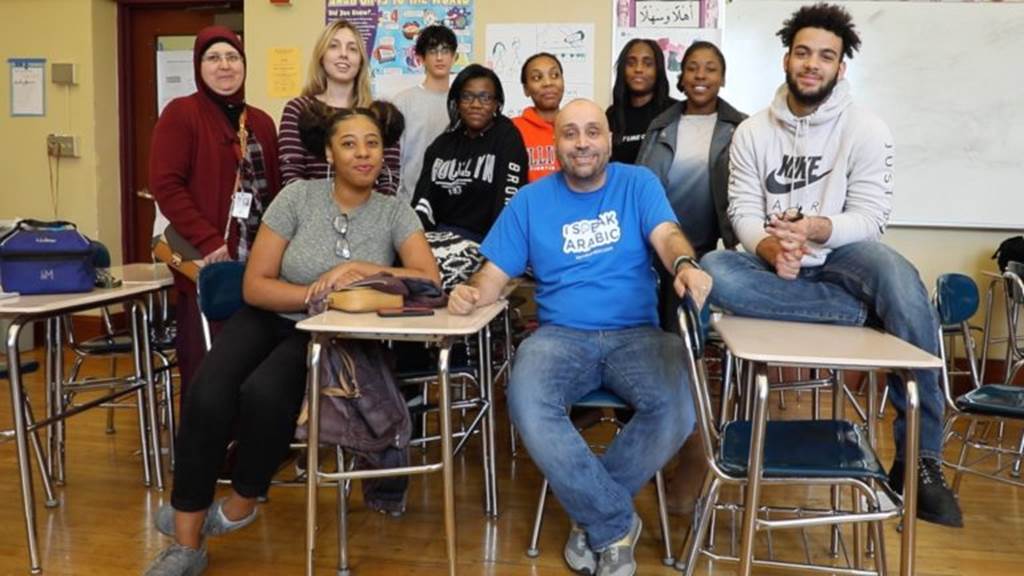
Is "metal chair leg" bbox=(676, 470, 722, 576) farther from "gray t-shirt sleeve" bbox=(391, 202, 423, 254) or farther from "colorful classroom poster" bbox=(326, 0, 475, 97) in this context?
"colorful classroom poster" bbox=(326, 0, 475, 97)

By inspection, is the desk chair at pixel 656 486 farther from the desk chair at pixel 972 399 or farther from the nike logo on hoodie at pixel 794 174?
the desk chair at pixel 972 399

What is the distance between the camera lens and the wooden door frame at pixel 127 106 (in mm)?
5636

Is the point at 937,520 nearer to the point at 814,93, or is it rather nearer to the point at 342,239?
the point at 814,93

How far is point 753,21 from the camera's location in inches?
182

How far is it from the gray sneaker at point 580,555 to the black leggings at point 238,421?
33.4 inches

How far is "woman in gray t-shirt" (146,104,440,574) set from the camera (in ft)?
7.44

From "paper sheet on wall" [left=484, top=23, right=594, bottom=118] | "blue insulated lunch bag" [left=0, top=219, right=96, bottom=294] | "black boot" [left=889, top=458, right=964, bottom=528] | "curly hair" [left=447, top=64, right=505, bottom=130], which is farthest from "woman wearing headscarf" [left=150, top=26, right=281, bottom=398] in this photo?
"black boot" [left=889, top=458, right=964, bottom=528]

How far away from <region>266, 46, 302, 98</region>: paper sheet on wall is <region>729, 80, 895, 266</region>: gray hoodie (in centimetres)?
325

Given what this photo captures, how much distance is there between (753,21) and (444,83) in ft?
6.20

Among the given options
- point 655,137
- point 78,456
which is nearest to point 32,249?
point 78,456

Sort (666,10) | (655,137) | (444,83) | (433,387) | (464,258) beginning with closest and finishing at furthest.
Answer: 1. (464,258)
2. (655,137)
3. (444,83)
4. (433,387)
5. (666,10)

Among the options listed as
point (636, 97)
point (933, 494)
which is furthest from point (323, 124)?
point (933, 494)

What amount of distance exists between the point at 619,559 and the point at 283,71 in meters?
3.77

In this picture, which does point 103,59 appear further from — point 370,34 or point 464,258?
point 464,258
